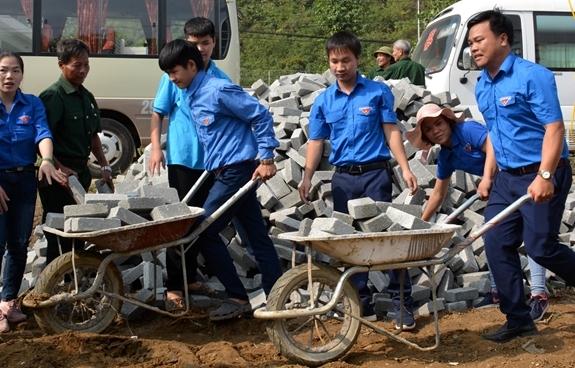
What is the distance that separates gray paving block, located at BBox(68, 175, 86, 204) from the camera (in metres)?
4.51

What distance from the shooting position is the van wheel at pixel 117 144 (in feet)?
37.7

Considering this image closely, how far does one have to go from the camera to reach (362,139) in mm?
4824

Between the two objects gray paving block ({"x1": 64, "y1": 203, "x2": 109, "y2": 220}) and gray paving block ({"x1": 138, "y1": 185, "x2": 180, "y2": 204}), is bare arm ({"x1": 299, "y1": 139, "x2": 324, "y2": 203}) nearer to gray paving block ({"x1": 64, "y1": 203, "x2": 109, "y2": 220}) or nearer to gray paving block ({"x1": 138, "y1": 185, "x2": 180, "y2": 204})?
gray paving block ({"x1": 138, "y1": 185, "x2": 180, "y2": 204})

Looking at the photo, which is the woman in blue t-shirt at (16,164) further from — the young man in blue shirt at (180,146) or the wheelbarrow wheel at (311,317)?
the wheelbarrow wheel at (311,317)

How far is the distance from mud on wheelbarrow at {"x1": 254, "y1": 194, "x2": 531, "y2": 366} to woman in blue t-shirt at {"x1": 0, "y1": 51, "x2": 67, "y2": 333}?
1.70 meters

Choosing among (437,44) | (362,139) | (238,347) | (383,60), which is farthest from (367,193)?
(437,44)

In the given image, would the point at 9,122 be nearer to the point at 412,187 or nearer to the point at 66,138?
the point at 66,138

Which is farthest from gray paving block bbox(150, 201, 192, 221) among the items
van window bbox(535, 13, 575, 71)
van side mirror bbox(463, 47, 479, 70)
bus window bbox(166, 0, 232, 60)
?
van window bbox(535, 13, 575, 71)

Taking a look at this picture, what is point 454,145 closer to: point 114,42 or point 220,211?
point 220,211

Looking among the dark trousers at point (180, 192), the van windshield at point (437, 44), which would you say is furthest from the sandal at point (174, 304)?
the van windshield at point (437, 44)

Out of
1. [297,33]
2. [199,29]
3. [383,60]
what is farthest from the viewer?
[297,33]

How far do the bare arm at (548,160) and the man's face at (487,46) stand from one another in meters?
0.51

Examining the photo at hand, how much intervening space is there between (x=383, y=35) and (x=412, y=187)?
33976 millimetres

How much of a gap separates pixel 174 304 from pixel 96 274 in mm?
732
